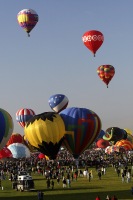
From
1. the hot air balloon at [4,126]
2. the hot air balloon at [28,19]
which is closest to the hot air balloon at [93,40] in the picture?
the hot air balloon at [28,19]

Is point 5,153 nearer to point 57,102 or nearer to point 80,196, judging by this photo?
point 57,102

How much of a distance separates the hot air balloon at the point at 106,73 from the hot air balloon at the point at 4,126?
23.3 metres

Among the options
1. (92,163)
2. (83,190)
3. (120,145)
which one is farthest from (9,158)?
(83,190)

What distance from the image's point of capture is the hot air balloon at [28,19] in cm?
5597

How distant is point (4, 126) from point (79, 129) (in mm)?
7422

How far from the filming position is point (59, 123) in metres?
39.6

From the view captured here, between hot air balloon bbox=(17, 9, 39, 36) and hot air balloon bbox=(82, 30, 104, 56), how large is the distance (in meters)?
7.19

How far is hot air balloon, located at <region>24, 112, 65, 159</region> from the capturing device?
38.4m

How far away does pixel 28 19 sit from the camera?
56.1 metres

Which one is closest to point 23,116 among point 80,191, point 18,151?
point 18,151

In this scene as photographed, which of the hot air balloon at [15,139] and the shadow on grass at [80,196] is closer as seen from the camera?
the shadow on grass at [80,196]

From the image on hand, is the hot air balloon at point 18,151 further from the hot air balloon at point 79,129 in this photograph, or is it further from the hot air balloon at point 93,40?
the hot air balloon at point 93,40

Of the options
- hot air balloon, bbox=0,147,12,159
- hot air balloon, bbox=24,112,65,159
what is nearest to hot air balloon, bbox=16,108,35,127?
hot air balloon, bbox=0,147,12,159

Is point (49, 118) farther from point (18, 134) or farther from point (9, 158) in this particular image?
point (18, 134)
